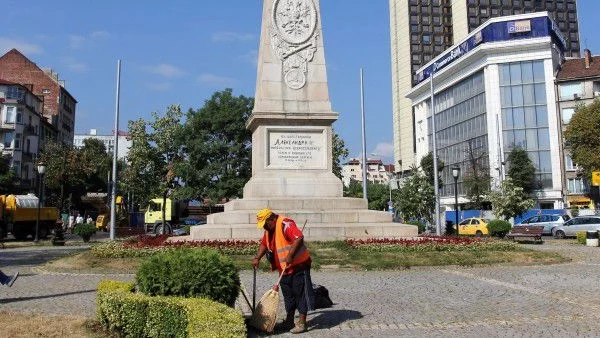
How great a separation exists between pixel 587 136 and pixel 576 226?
18.2 metres

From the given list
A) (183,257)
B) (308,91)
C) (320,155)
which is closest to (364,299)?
(183,257)

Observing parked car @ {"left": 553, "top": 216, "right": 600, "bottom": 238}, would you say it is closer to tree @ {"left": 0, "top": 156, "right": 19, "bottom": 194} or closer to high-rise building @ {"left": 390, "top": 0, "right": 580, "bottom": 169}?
tree @ {"left": 0, "top": 156, "right": 19, "bottom": 194}

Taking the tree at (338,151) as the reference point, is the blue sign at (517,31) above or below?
above

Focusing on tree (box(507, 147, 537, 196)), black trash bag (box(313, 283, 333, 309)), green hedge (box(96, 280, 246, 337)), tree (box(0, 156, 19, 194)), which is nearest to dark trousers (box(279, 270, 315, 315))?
black trash bag (box(313, 283, 333, 309))

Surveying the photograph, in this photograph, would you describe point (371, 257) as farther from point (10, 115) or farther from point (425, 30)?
point (425, 30)

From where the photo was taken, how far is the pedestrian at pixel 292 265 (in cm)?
654

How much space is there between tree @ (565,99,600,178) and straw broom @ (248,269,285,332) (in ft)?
152

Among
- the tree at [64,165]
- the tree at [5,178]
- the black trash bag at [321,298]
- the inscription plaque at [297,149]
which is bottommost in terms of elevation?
the black trash bag at [321,298]

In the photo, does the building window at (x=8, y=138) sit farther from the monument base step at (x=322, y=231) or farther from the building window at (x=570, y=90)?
the building window at (x=570, y=90)

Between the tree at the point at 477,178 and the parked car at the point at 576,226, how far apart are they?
19.7m

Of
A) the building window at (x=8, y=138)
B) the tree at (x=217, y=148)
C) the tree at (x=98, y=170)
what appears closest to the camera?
the tree at (x=217, y=148)

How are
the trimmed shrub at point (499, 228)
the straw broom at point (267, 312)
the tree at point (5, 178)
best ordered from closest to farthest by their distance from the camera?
the straw broom at point (267, 312), the trimmed shrub at point (499, 228), the tree at point (5, 178)

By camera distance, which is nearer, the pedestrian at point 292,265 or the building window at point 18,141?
the pedestrian at point 292,265

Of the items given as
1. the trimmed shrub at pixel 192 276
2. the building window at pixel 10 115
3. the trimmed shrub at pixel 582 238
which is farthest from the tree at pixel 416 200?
the building window at pixel 10 115
